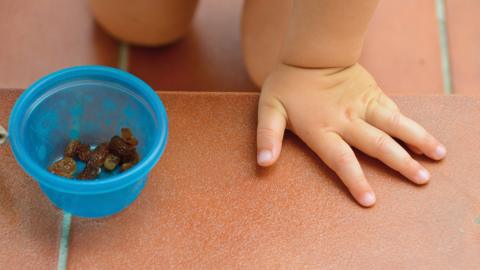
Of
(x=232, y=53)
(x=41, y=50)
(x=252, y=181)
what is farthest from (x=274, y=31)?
(x=41, y=50)

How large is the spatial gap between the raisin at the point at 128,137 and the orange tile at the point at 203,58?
27 centimetres

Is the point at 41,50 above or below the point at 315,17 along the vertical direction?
below

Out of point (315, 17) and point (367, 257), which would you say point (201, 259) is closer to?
point (367, 257)

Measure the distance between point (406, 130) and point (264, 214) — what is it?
21 centimetres

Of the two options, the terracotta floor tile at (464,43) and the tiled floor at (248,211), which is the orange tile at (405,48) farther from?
the tiled floor at (248,211)

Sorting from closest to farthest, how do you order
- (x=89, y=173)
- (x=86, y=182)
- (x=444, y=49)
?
(x=86, y=182) → (x=89, y=173) → (x=444, y=49)

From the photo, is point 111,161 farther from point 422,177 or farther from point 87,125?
point 422,177

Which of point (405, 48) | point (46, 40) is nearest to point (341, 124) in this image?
point (405, 48)

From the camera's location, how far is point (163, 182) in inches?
→ 25.6

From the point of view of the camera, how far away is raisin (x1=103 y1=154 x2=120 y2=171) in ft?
2.07

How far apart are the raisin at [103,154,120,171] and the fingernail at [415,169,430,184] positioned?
1.15 ft

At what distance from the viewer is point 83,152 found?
64 cm

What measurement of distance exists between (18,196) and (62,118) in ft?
0.32

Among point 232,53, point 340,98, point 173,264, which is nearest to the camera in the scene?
point 173,264
